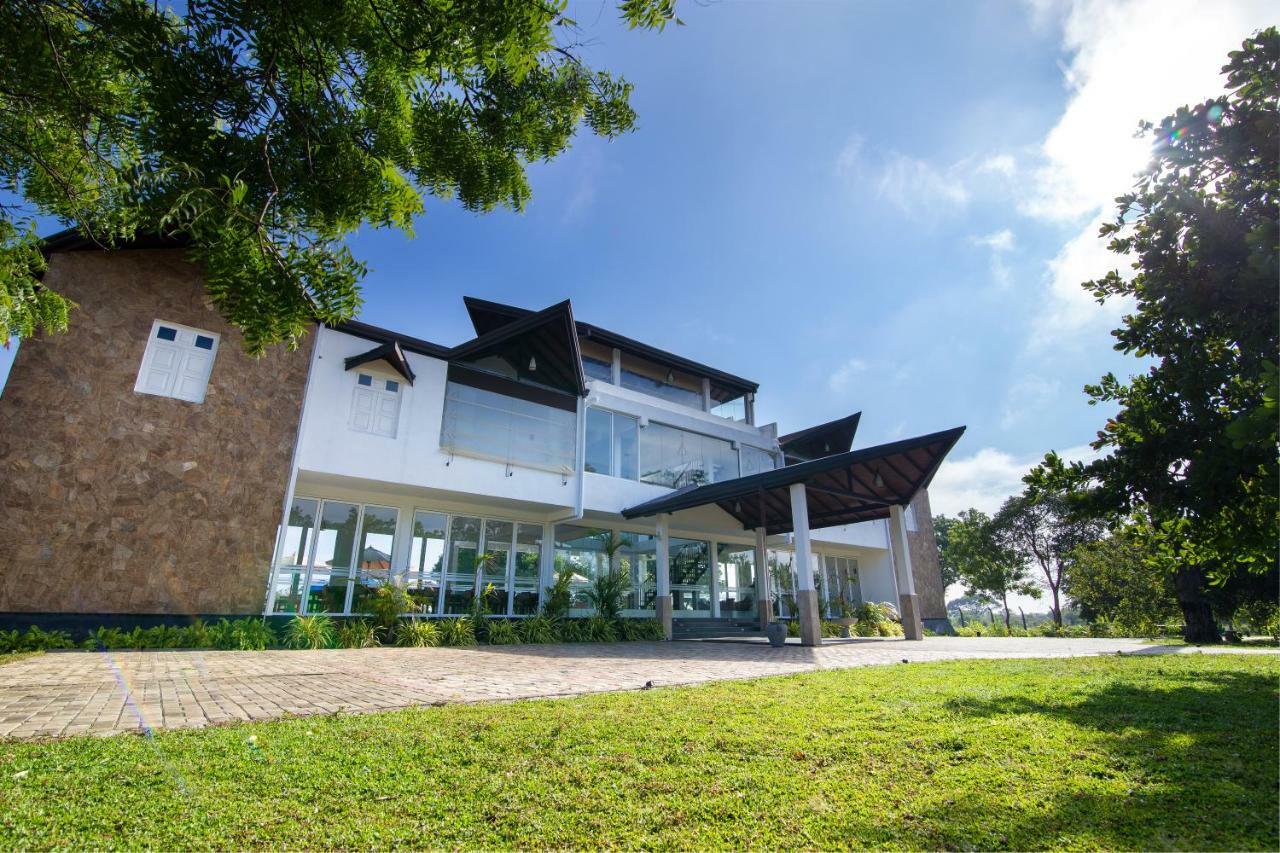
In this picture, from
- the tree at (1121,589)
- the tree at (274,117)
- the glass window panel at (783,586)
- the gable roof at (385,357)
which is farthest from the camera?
the tree at (1121,589)

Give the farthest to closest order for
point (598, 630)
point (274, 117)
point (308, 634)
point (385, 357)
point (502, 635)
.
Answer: point (598, 630) → point (502, 635) → point (385, 357) → point (308, 634) → point (274, 117)

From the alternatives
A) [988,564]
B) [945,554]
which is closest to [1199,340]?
[988,564]

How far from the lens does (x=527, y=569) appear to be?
16203 millimetres

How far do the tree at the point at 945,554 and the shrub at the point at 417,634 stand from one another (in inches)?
1047

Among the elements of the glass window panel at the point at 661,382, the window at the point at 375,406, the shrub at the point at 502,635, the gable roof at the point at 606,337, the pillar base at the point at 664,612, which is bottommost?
the shrub at the point at 502,635

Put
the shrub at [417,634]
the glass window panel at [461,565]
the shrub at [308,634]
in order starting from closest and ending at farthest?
the shrub at [308,634]
the shrub at [417,634]
the glass window panel at [461,565]

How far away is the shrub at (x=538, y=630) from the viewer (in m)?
14.0

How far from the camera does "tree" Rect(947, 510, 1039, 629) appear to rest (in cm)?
3256

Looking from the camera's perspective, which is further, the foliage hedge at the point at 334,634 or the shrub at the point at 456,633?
the shrub at the point at 456,633

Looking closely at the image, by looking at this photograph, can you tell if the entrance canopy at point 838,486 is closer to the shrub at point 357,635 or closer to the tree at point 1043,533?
the shrub at point 357,635

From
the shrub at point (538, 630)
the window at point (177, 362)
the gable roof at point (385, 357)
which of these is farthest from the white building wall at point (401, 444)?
the shrub at point (538, 630)

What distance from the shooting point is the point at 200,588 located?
36.0ft

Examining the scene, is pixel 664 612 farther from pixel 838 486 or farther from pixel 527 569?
pixel 838 486

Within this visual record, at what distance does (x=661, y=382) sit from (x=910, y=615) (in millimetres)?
10474
